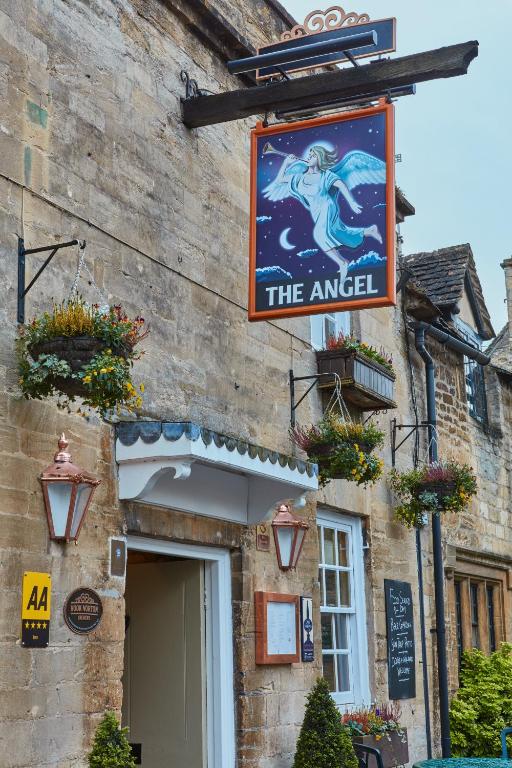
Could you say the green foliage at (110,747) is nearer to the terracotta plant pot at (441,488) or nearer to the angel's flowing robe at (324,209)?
the angel's flowing robe at (324,209)

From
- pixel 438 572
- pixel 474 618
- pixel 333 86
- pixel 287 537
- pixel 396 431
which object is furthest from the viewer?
pixel 474 618

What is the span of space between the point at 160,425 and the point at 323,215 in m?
1.87

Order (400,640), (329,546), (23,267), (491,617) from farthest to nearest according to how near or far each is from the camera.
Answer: (491,617)
(400,640)
(329,546)
(23,267)

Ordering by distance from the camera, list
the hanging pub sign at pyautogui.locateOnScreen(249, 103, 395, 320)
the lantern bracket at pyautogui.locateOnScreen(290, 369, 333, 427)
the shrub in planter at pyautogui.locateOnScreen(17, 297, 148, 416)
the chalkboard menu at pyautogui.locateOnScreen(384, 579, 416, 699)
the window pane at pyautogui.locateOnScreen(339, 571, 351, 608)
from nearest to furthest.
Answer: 1. the shrub in planter at pyautogui.locateOnScreen(17, 297, 148, 416)
2. the hanging pub sign at pyautogui.locateOnScreen(249, 103, 395, 320)
3. the lantern bracket at pyautogui.locateOnScreen(290, 369, 333, 427)
4. the window pane at pyautogui.locateOnScreen(339, 571, 351, 608)
5. the chalkboard menu at pyautogui.locateOnScreen(384, 579, 416, 699)

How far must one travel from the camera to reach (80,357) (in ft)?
19.2

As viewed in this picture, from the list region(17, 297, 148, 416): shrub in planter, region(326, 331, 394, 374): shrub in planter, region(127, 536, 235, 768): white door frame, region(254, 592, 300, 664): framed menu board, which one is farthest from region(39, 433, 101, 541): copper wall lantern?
region(326, 331, 394, 374): shrub in planter

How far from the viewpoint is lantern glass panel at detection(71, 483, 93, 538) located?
616 centimetres

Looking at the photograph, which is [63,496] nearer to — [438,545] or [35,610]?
[35,610]

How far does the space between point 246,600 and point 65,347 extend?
3.01 m

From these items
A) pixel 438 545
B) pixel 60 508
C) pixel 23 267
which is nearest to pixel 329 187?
pixel 23 267

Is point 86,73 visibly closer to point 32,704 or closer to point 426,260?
point 32,704

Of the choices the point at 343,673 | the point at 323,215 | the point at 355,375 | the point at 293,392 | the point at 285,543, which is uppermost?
the point at 323,215

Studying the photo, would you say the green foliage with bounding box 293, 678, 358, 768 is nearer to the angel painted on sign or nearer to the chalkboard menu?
the chalkboard menu

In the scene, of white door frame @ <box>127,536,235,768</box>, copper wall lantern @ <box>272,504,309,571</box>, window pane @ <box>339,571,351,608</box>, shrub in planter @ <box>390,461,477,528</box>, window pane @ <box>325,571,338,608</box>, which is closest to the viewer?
white door frame @ <box>127,536,235,768</box>
